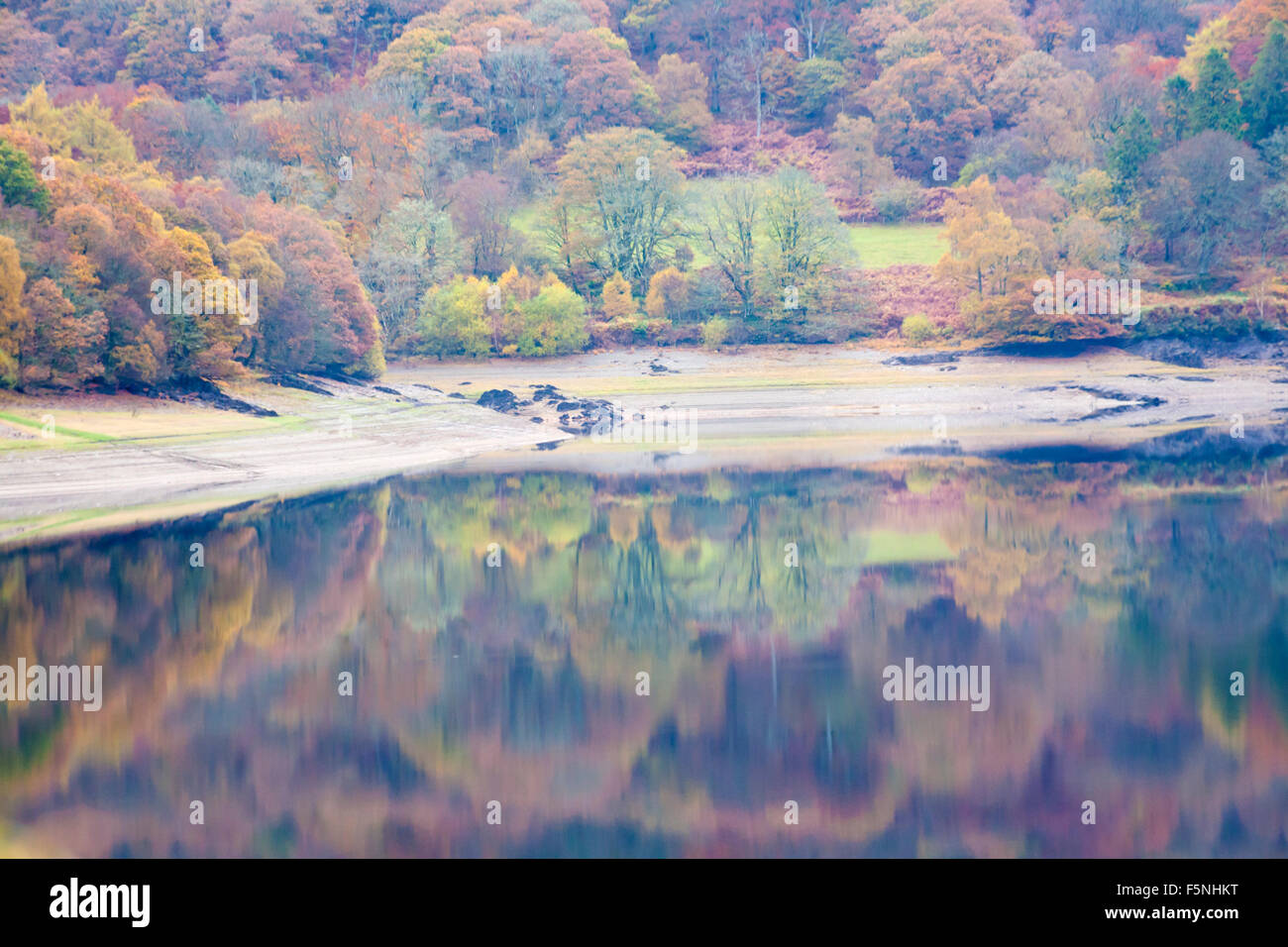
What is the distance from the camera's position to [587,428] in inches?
1747

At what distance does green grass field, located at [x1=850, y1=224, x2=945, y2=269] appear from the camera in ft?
206

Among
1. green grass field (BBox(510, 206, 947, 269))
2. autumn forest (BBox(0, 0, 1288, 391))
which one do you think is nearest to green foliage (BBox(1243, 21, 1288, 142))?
autumn forest (BBox(0, 0, 1288, 391))

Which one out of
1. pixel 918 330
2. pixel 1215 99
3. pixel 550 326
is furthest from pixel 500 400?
pixel 1215 99

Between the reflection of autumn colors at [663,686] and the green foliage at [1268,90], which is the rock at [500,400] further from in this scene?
the green foliage at [1268,90]

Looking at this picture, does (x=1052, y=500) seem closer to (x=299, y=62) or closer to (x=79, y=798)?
(x=79, y=798)

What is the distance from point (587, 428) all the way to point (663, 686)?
1201 inches

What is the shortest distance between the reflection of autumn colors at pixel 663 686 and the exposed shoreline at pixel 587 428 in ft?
24.7

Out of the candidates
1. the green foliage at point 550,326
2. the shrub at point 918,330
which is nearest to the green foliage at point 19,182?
the green foliage at point 550,326

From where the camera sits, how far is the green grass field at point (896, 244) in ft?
206

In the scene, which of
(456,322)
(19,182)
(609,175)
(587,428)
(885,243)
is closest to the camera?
Answer: (19,182)

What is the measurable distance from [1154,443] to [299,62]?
3005 inches

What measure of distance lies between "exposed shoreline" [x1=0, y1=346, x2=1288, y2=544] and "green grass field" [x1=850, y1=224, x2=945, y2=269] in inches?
461

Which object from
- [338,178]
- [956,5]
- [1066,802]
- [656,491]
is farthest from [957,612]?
[956,5]

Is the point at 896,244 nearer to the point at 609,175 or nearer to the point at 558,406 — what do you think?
the point at 609,175
